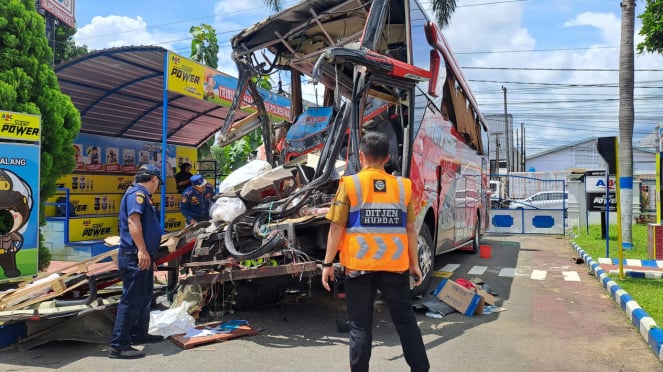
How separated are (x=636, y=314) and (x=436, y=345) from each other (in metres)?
2.41

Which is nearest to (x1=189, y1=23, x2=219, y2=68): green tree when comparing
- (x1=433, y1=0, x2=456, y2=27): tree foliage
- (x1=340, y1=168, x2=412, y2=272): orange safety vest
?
(x1=433, y1=0, x2=456, y2=27): tree foliage

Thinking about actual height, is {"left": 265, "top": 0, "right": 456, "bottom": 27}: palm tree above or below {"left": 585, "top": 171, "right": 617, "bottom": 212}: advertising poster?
above

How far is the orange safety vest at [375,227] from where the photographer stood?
3.51 meters

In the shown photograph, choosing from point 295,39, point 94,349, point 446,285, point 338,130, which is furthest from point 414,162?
point 94,349

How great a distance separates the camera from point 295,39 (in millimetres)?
6812

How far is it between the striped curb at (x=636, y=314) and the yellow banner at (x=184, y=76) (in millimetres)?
7639

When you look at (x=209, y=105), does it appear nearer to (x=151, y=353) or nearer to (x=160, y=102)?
(x=160, y=102)

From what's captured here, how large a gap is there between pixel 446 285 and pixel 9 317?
4.58 m

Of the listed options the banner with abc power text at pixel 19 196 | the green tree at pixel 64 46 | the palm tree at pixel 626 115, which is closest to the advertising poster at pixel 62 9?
the green tree at pixel 64 46

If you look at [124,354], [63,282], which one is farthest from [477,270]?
[63,282]

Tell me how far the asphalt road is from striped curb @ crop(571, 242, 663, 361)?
0.08 m

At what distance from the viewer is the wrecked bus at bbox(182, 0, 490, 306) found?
520 cm

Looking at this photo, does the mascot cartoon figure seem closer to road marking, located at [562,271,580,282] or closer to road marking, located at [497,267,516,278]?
road marking, located at [497,267,516,278]

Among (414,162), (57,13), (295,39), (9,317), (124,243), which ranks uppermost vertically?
(57,13)
